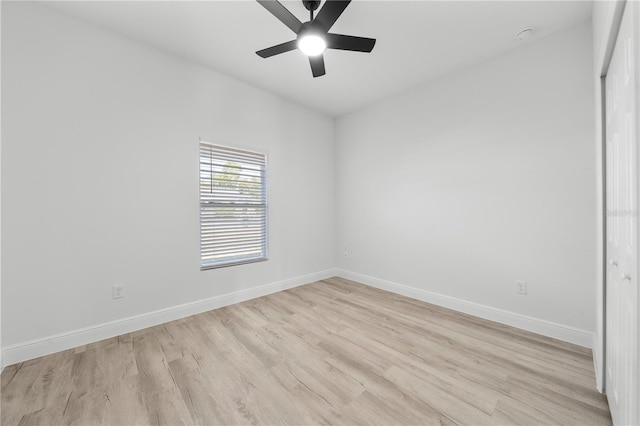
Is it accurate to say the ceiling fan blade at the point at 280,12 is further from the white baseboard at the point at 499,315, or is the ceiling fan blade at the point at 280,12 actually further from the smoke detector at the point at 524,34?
the white baseboard at the point at 499,315

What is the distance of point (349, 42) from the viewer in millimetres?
1940

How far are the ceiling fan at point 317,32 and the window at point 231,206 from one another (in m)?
1.42

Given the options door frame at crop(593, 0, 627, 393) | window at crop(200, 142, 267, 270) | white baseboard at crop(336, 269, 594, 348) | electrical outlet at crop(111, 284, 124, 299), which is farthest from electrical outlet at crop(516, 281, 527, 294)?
electrical outlet at crop(111, 284, 124, 299)

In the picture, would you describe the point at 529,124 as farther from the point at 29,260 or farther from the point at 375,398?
the point at 29,260

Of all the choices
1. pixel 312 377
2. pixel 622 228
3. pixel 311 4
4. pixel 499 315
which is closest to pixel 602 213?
pixel 622 228

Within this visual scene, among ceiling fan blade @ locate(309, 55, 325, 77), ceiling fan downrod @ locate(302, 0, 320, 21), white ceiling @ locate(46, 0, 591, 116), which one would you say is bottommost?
ceiling fan blade @ locate(309, 55, 325, 77)

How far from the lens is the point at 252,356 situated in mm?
2020

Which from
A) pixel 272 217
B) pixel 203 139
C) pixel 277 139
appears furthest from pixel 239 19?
pixel 272 217

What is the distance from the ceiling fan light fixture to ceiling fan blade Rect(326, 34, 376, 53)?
→ 6 centimetres

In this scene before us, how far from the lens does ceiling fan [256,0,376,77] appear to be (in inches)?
65.3

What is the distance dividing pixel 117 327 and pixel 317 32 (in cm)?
306

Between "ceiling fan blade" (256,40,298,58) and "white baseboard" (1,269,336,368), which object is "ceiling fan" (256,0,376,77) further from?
"white baseboard" (1,269,336,368)

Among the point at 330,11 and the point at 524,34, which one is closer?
the point at 330,11

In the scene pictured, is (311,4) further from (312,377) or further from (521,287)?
(521,287)
